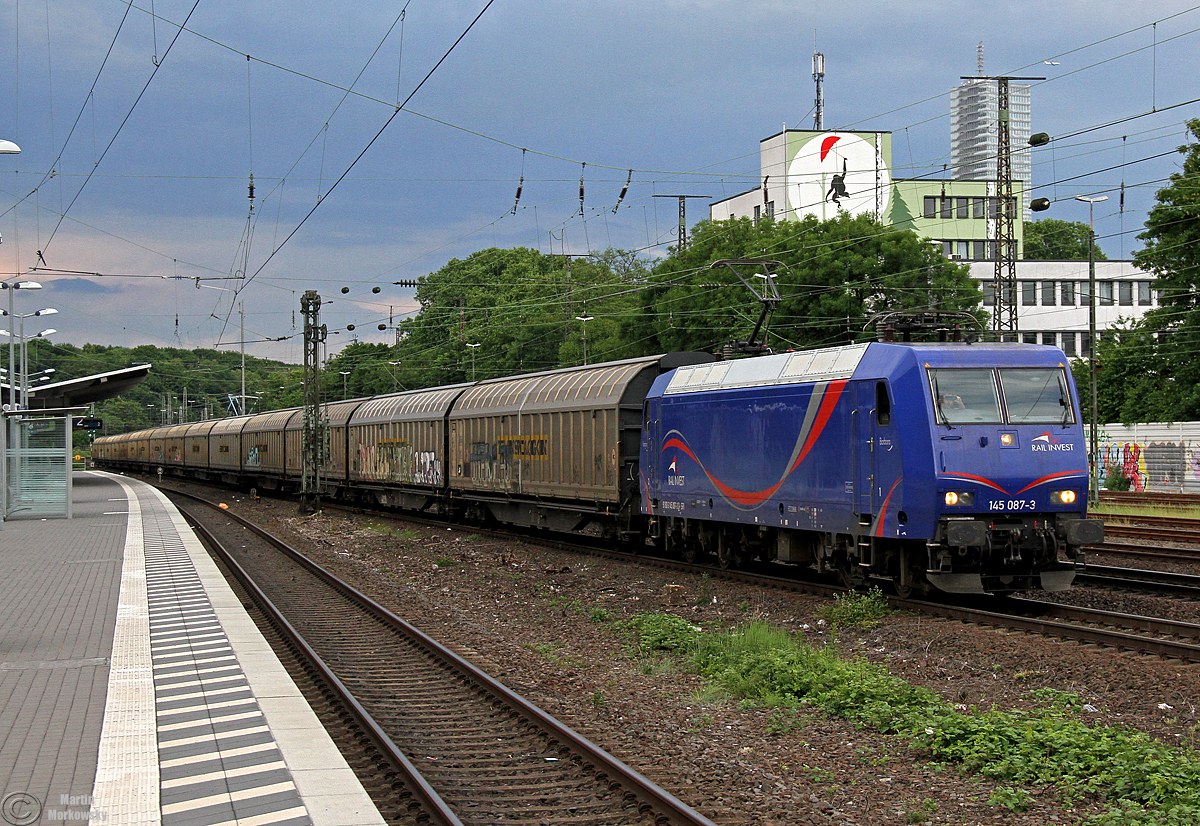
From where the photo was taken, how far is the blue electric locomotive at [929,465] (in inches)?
519

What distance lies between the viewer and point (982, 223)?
249ft

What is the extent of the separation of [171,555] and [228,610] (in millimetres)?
8739

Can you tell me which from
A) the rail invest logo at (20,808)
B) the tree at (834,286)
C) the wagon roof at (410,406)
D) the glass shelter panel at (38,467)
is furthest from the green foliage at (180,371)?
the rail invest logo at (20,808)

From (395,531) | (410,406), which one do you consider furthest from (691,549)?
(410,406)

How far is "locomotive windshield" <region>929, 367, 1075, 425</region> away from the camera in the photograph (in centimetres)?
1347

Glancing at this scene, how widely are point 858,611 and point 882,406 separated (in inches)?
101

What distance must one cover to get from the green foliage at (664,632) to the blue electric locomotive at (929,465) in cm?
273

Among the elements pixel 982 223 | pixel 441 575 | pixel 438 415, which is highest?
pixel 982 223

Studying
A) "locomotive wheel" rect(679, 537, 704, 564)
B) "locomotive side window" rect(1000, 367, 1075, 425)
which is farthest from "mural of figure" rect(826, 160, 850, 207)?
"locomotive side window" rect(1000, 367, 1075, 425)

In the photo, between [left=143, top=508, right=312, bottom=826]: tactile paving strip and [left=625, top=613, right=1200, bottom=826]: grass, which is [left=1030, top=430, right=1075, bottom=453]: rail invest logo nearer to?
[left=625, top=613, right=1200, bottom=826]: grass

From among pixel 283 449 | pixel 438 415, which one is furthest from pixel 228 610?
pixel 283 449

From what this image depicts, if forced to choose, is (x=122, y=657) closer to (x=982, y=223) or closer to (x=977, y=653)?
(x=977, y=653)

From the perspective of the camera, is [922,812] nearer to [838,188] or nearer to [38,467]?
[38,467]

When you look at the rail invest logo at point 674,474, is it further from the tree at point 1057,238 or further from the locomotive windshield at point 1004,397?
the tree at point 1057,238
